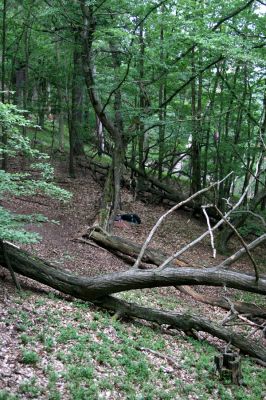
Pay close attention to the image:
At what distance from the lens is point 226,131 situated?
57.4 ft

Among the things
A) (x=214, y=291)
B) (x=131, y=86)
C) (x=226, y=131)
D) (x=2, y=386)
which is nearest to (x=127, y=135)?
(x=131, y=86)

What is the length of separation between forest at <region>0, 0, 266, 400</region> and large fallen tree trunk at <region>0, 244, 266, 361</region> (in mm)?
28

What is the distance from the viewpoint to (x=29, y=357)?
17.5 feet

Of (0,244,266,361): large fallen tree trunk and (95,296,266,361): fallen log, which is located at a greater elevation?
(0,244,266,361): large fallen tree trunk

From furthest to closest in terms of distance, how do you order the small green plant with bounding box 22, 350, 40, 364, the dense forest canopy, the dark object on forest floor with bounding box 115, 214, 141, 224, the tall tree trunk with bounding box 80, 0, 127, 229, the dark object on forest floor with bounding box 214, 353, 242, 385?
the dark object on forest floor with bounding box 115, 214, 141, 224 → the tall tree trunk with bounding box 80, 0, 127, 229 → the dense forest canopy → the dark object on forest floor with bounding box 214, 353, 242, 385 → the small green plant with bounding box 22, 350, 40, 364

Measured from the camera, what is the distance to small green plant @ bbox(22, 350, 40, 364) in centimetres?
531

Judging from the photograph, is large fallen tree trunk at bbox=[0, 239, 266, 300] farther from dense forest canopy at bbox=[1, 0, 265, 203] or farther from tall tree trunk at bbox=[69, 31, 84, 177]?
tall tree trunk at bbox=[69, 31, 84, 177]

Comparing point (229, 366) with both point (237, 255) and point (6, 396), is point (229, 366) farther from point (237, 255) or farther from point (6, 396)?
point (6, 396)

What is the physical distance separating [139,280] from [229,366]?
224cm

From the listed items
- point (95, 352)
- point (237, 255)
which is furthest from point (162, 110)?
point (95, 352)

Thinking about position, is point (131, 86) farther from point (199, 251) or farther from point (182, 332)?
point (182, 332)

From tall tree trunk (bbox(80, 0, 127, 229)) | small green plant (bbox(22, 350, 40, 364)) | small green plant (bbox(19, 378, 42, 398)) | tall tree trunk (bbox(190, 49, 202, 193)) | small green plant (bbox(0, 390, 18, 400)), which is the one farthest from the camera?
tall tree trunk (bbox(190, 49, 202, 193))

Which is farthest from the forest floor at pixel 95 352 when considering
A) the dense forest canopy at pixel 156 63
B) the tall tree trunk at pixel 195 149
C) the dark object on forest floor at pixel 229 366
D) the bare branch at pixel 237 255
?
the tall tree trunk at pixel 195 149

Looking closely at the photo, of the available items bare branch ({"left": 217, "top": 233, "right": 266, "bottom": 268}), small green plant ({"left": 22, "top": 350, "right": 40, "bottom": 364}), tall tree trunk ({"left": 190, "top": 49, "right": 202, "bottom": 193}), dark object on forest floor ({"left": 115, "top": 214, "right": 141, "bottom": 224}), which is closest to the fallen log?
bare branch ({"left": 217, "top": 233, "right": 266, "bottom": 268})
